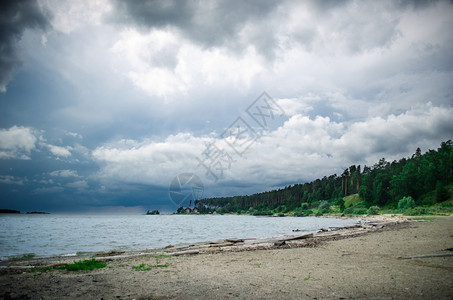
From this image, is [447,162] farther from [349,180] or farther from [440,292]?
[440,292]

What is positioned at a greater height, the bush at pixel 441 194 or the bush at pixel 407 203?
the bush at pixel 441 194

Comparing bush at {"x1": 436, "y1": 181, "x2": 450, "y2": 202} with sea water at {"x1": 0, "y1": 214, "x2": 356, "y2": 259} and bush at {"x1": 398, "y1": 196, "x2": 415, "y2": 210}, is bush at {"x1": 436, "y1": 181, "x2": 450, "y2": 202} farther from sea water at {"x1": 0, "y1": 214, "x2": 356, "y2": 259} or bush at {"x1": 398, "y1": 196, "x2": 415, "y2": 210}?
sea water at {"x1": 0, "y1": 214, "x2": 356, "y2": 259}

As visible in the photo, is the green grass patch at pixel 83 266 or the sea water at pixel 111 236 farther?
the sea water at pixel 111 236

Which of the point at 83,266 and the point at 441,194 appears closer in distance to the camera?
the point at 83,266

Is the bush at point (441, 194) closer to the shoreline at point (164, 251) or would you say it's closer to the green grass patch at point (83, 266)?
the shoreline at point (164, 251)

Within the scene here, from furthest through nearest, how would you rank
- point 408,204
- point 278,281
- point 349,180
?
point 349,180
point 408,204
point 278,281

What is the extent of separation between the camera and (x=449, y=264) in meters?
10.6

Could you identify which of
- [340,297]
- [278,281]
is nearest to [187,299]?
[278,281]

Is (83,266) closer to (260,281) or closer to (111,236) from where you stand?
(260,281)

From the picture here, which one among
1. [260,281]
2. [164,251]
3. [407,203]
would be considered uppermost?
[260,281]

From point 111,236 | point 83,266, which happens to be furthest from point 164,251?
point 111,236

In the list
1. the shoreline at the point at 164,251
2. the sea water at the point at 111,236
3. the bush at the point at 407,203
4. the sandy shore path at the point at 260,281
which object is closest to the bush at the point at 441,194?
the bush at the point at 407,203

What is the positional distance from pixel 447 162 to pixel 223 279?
120 metres

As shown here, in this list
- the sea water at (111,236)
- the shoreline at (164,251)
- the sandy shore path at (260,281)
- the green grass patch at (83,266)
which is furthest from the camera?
the sea water at (111,236)
